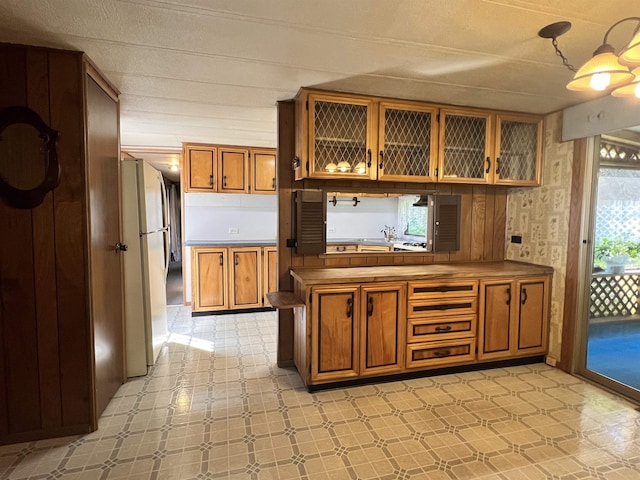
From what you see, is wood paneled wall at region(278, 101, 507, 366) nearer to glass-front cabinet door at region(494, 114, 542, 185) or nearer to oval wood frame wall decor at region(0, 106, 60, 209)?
glass-front cabinet door at region(494, 114, 542, 185)

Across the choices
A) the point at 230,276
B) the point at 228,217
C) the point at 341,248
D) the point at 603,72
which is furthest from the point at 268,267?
the point at 603,72

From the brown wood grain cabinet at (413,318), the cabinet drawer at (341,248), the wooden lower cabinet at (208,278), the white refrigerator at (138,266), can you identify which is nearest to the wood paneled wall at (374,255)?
the cabinet drawer at (341,248)

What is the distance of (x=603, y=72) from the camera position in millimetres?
1331

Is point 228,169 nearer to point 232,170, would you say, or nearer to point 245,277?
point 232,170

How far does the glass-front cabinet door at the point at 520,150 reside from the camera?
9.95 ft

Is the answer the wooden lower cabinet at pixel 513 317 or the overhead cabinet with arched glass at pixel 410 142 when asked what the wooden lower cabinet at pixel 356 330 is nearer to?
the wooden lower cabinet at pixel 513 317

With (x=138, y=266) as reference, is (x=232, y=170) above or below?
above

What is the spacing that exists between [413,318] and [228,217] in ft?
10.1

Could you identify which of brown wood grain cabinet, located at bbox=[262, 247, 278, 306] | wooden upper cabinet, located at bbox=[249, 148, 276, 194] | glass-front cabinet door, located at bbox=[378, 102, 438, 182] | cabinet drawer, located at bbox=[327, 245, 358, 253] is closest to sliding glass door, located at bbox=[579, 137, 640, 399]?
glass-front cabinet door, located at bbox=[378, 102, 438, 182]

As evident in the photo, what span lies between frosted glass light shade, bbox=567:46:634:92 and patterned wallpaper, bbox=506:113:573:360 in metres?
1.74

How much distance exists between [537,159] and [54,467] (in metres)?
4.08

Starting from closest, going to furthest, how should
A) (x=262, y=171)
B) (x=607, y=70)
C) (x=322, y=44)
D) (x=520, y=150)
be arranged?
(x=607, y=70) < (x=322, y=44) < (x=520, y=150) < (x=262, y=171)

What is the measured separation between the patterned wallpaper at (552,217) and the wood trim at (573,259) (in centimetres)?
4

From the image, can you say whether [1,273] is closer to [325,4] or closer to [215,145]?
[325,4]
